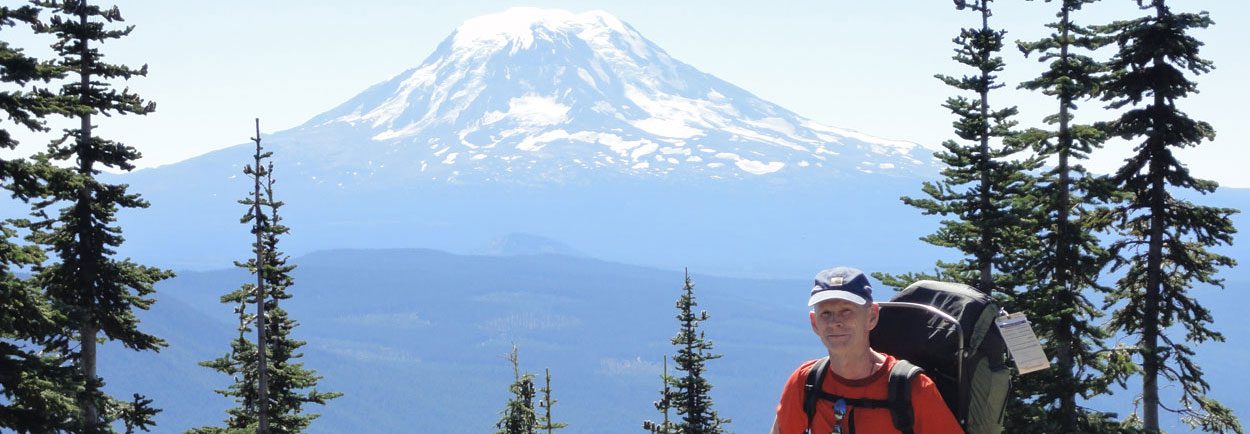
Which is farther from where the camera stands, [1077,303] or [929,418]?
[1077,303]

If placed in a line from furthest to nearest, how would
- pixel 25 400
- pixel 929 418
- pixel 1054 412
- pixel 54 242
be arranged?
pixel 1054 412 → pixel 54 242 → pixel 25 400 → pixel 929 418

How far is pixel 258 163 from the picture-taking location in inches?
747

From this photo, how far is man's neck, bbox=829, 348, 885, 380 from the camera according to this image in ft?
17.7

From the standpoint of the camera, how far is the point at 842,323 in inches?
211

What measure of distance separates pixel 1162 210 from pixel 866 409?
16359mm

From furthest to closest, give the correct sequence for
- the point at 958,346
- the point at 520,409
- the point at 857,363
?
1. the point at 520,409
2. the point at 958,346
3. the point at 857,363

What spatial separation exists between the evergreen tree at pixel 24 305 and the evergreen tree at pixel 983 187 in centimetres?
1444

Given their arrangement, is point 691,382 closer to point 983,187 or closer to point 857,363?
point 983,187

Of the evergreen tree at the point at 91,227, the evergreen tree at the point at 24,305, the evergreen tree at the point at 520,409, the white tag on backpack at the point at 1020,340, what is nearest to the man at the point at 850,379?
the white tag on backpack at the point at 1020,340

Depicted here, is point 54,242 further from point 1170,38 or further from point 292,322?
point 1170,38

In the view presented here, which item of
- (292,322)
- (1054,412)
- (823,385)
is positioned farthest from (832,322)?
(292,322)

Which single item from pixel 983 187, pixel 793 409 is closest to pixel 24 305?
pixel 793 409

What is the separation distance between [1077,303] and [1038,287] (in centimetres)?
74

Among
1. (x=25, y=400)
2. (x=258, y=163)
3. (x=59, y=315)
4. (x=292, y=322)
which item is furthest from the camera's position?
(x=292, y=322)
